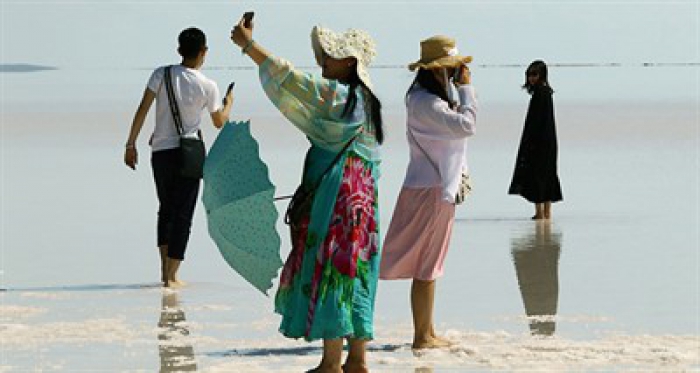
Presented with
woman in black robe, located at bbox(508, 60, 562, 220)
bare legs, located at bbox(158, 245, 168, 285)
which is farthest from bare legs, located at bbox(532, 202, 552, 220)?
bare legs, located at bbox(158, 245, 168, 285)

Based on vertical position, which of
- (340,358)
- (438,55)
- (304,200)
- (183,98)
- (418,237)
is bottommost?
(340,358)

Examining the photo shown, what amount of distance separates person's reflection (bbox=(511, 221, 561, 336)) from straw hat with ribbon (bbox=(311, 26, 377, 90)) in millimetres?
2299

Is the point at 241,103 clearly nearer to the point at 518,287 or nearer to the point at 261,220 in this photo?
the point at 518,287

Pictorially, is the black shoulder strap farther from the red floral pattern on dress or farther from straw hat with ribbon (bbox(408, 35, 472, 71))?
the red floral pattern on dress

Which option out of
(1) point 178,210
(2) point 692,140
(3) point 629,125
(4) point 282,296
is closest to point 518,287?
(1) point 178,210

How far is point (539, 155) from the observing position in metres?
16.3

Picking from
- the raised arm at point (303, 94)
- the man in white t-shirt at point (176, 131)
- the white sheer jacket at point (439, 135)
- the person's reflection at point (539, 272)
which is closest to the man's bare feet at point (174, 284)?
the man in white t-shirt at point (176, 131)

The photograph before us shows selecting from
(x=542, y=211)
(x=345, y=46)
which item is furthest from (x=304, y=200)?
(x=542, y=211)

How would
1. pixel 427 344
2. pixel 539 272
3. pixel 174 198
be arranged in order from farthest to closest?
1. pixel 539 272
2. pixel 174 198
3. pixel 427 344

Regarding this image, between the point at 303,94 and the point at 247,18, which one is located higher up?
the point at 247,18

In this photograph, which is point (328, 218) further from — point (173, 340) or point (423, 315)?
point (173, 340)

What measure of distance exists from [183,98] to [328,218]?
3.53 metres

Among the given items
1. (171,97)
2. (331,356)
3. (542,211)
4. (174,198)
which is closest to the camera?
(331,356)

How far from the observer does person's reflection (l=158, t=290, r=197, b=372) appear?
9086 mm
